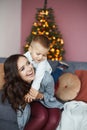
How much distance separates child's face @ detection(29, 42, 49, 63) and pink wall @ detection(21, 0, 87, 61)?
2045 mm

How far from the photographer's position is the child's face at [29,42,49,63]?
6.76 ft

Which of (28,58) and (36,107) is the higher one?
(28,58)

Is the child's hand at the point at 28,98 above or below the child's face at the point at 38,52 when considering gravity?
below

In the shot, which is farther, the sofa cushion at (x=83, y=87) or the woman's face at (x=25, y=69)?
the sofa cushion at (x=83, y=87)

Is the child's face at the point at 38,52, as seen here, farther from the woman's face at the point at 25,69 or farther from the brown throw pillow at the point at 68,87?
the brown throw pillow at the point at 68,87

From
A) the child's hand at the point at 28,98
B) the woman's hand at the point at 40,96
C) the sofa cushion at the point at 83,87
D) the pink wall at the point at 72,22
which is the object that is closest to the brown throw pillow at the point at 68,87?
the sofa cushion at the point at 83,87

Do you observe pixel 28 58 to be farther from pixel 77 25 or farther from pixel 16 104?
pixel 77 25

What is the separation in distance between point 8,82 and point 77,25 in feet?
7.47

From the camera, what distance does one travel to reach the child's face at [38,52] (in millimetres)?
2061

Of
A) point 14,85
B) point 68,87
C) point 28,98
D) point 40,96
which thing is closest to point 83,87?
point 68,87

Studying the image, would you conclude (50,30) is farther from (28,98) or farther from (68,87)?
(28,98)

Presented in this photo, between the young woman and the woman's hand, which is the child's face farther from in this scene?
the woman's hand

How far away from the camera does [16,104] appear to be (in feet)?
6.86

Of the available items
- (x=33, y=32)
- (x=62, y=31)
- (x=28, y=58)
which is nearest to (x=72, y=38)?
(x=62, y=31)
